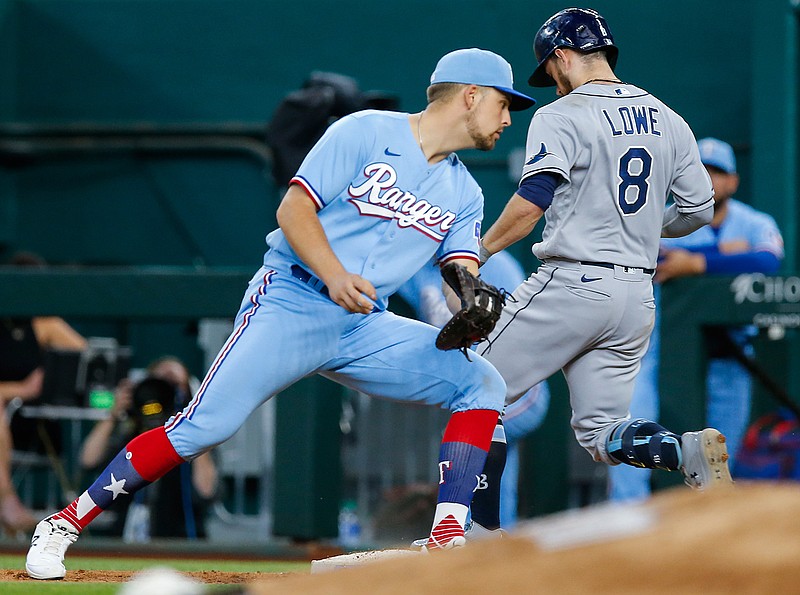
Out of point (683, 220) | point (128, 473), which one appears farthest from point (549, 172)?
point (128, 473)

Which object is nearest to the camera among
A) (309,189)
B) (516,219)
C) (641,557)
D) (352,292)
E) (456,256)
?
(641,557)

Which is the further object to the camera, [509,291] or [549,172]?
[509,291]

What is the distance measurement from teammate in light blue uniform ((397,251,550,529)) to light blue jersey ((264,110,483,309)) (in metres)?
1.37

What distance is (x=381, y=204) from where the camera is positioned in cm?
402

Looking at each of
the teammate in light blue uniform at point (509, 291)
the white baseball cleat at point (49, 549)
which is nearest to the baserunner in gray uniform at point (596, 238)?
the teammate in light blue uniform at point (509, 291)

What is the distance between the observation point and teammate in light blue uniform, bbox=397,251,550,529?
5.59m

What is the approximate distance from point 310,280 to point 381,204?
1.09 ft

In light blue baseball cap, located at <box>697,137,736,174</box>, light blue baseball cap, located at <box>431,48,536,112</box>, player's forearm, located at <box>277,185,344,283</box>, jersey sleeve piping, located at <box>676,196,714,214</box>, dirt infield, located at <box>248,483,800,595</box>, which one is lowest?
dirt infield, located at <box>248,483,800,595</box>

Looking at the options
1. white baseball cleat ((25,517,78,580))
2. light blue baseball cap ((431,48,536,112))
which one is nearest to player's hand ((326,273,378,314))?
light blue baseball cap ((431,48,536,112))

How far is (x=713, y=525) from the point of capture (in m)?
2.29

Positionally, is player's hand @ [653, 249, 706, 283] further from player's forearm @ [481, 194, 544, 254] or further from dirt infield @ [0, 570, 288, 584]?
dirt infield @ [0, 570, 288, 584]

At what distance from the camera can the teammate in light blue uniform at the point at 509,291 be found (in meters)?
5.59

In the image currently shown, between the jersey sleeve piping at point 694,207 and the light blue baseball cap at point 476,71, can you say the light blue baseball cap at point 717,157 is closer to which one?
the jersey sleeve piping at point 694,207

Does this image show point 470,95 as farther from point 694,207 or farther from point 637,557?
point 637,557
